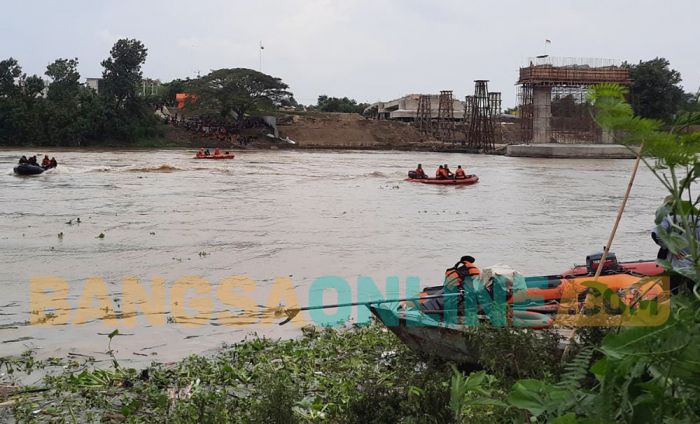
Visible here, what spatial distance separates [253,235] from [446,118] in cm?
6107

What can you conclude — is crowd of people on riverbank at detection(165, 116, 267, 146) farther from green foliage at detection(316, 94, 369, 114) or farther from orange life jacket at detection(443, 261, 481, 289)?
orange life jacket at detection(443, 261, 481, 289)

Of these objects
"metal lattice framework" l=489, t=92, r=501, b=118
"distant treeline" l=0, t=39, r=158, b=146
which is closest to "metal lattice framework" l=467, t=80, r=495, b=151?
"metal lattice framework" l=489, t=92, r=501, b=118

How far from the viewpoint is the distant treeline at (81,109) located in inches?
2221

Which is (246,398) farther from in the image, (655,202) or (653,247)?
(655,202)

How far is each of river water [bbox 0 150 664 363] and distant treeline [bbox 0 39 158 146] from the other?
93.3 feet

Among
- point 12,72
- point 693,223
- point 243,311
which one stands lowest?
point 243,311

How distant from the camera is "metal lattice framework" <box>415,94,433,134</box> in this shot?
73938 mm

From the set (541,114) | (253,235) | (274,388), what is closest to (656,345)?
(274,388)

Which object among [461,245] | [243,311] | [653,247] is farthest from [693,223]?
[653,247]

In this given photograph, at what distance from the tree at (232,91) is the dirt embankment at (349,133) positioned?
4.82m

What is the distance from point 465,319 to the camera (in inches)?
237

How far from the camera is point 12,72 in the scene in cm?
5903

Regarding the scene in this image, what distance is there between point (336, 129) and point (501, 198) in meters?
48.4

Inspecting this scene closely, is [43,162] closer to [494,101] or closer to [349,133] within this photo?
[494,101]
